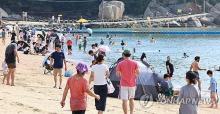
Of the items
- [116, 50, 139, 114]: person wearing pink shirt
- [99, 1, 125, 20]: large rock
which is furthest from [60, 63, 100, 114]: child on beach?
[99, 1, 125, 20]: large rock

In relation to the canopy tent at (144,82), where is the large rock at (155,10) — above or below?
above

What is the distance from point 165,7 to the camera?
13725 cm

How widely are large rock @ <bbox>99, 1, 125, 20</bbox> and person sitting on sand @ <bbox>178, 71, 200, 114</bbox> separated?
109 m

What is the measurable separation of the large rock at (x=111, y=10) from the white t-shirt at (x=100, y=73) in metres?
107

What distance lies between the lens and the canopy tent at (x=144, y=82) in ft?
51.4

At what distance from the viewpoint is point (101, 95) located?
10.3 meters

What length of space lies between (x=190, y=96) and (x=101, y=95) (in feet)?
7.72

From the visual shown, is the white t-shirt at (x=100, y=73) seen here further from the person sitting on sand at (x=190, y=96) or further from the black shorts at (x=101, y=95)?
the person sitting on sand at (x=190, y=96)

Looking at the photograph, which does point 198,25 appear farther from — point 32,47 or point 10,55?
point 10,55

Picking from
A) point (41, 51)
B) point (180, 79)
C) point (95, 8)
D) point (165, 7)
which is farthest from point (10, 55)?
point (165, 7)

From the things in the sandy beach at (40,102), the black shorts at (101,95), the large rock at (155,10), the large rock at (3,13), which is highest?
the large rock at (155,10)

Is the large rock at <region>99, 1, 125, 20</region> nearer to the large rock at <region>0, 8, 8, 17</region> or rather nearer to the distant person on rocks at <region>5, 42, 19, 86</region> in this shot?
the large rock at <region>0, 8, 8, 17</region>

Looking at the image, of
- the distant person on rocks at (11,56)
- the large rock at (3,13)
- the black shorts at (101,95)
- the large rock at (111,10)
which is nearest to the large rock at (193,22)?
the large rock at (111,10)

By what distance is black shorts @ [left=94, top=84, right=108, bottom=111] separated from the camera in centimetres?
1026
